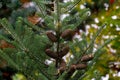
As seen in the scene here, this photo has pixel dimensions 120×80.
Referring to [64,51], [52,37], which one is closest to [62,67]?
[64,51]

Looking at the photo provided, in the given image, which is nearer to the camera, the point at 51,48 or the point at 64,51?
the point at 64,51

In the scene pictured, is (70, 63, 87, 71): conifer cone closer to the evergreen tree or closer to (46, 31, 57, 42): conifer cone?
the evergreen tree

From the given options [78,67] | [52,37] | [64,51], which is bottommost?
[78,67]

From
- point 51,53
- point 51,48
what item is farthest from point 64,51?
point 51,48

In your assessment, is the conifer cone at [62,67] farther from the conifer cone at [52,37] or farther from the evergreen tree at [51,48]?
the conifer cone at [52,37]

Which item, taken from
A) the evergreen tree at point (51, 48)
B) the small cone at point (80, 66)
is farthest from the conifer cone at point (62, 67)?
the small cone at point (80, 66)

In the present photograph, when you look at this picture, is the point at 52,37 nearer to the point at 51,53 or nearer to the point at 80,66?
the point at 51,53

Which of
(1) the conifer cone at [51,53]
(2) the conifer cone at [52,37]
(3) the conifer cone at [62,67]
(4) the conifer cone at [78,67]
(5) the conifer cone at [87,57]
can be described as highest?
(2) the conifer cone at [52,37]

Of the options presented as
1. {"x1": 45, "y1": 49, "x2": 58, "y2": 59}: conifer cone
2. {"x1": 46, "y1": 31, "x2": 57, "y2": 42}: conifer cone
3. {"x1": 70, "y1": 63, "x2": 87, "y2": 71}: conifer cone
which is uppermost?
{"x1": 46, "y1": 31, "x2": 57, "y2": 42}: conifer cone

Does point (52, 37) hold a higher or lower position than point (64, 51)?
higher

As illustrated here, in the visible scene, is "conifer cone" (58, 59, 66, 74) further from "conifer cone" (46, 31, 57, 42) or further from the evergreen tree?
"conifer cone" (46, 31, 57, 42)

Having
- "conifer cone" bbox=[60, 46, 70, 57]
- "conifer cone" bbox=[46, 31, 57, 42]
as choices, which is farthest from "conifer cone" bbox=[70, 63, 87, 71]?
"conifer cone" bbox=[46, 31, 57, 42]

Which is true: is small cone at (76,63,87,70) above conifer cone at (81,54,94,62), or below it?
below

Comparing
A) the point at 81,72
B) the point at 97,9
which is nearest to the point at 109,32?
the point at 97,9
